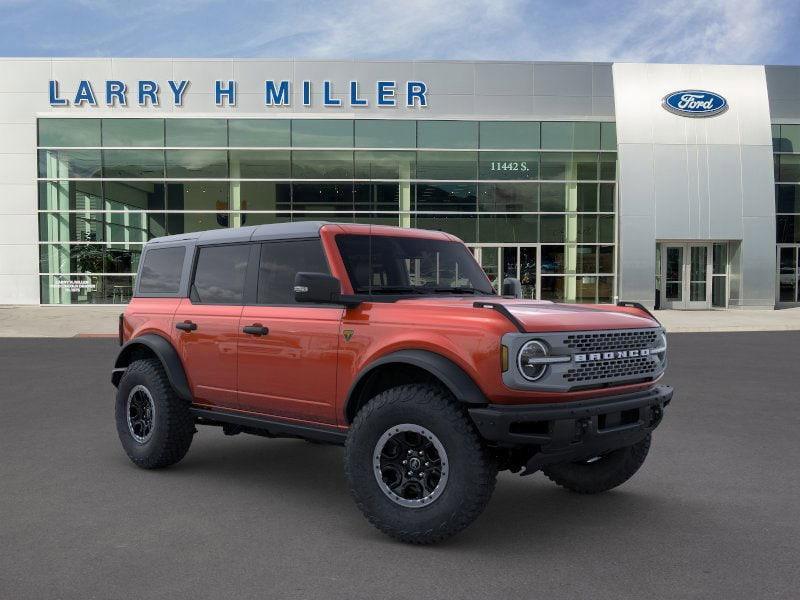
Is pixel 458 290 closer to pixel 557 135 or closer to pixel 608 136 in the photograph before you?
pixel 557 135

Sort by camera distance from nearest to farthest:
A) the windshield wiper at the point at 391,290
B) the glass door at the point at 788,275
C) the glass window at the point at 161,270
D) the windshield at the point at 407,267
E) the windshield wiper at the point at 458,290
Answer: the windshield wiper at the point at 391,290 < the windshield at the point at 407,267 < the windshield wiper at the point at 458,290 < the glass window at the point at 161,270 < the glass door at the point at 788,275

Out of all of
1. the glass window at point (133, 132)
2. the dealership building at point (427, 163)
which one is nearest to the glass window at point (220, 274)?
the dealership building at point (427, 163)

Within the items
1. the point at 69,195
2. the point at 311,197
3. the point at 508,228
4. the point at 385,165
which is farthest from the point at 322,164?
the point at 69,195

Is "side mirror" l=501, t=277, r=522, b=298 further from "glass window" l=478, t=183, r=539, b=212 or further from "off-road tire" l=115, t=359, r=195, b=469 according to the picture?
"glass window" l=478, t=183, r=539, b=212

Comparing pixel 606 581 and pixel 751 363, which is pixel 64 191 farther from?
pixel 606 581

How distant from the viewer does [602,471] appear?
5.42 metres

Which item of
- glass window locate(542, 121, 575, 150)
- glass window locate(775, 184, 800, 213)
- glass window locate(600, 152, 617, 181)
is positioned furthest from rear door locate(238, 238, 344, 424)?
glass window locate(775, 184, 800, 213)

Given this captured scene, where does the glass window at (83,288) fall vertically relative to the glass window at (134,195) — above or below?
below

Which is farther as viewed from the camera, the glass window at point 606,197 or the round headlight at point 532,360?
the glass window at point 606,197

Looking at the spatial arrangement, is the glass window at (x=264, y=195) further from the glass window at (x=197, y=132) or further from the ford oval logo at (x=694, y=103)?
the ford oval logo at (x=694, y=103)

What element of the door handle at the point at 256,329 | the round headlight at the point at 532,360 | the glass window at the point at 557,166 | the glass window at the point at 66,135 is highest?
the glass window at the point at 66,135

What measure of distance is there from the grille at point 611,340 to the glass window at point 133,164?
2680cm

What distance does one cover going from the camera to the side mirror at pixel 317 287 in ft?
15.3

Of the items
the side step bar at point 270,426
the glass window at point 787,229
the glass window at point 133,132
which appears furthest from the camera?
the glass window at point 787,229
